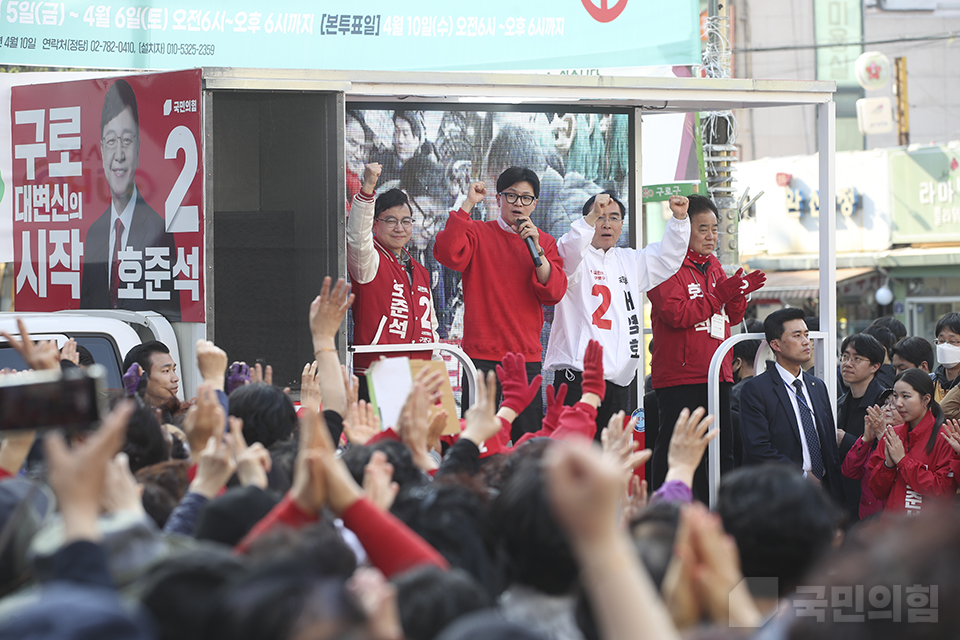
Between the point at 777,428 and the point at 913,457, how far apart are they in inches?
27.7

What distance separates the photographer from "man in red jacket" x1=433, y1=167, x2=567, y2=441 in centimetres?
611

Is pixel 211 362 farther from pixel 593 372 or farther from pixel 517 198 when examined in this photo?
pixel 517 198

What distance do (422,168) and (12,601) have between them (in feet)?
17.4

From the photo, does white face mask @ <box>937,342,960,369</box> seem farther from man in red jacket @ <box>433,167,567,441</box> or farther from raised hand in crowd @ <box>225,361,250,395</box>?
raised hand in crowd @ <box>225,361,250,395</box>

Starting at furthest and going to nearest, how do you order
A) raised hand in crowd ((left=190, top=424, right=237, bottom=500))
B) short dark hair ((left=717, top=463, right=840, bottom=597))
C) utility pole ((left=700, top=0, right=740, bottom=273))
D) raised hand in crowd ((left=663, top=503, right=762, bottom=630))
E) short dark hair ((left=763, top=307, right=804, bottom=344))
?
1. utility pole ((left=700, top=0, right=740, bottom=273))
2. short dark hair ((left=763, top=307, right=804, bottom=344))
3. raised hand in crowd ((left=190, top=424, right=237, bottom=500))
4. short dark hair ((left=717, top=463, right=840, bottom=597))
5. raised hand in crowd ((left=663, top=503, right=762, bottom=630))

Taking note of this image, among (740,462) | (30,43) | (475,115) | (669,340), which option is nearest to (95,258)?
(30,43)

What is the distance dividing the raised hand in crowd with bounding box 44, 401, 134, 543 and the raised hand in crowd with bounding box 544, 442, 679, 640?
76cm

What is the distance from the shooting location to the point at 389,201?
6.31 m

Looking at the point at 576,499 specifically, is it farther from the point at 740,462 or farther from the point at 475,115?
the point at 475,115

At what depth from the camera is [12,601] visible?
72.1 inches

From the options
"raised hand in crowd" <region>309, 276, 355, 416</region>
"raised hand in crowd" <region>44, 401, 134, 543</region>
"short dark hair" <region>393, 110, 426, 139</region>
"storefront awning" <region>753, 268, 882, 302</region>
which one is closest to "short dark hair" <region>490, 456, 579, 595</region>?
"raised hand in crowd" <region>44, 401, 134, 543</region>

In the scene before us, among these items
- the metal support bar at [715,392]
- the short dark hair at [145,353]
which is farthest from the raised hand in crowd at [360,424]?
the metal support bar at [715,392]

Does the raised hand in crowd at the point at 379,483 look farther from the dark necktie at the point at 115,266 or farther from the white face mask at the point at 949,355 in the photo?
the white face mask at the point at 949,355

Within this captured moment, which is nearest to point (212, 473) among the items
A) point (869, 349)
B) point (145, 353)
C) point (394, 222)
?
point (145, 353)
